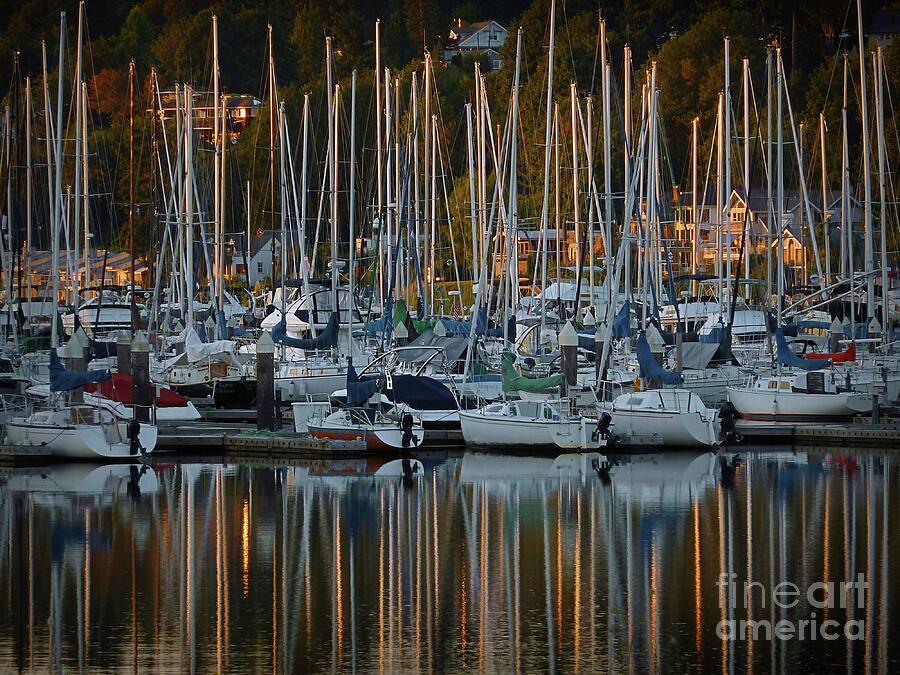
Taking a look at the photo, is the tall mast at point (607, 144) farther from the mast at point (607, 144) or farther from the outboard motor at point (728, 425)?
the outboard motor at point (728, 425)

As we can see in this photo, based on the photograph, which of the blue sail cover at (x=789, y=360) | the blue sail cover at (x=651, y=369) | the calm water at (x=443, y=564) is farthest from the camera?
the blue sail cover at (x=789, y=360)

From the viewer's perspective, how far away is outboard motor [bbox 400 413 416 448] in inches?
1591

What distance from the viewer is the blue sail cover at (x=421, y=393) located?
42.6 metres

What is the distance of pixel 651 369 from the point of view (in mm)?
42125

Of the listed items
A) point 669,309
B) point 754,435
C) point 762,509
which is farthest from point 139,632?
point 669,309

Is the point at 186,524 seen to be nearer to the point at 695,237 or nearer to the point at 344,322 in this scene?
the point at 344,322

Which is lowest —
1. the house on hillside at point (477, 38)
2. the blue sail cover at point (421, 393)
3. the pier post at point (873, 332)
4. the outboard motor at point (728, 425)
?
the outboard motor at point (728, 425)

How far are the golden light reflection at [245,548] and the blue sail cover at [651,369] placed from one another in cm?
1143

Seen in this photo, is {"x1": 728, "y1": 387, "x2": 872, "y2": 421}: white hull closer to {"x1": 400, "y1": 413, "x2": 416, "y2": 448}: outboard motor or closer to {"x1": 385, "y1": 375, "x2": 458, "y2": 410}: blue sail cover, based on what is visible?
{"x1": 385, "y1": 375, "x2": 458, "y2": 410}: blue sail cover

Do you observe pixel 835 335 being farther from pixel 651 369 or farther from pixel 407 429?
pixel 407 429

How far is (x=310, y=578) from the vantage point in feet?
88.4

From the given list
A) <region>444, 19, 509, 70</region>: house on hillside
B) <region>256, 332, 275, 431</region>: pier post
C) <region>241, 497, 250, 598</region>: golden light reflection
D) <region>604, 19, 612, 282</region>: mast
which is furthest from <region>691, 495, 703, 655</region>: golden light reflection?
<region>444, 19, 509, 70</region>: house on hillside

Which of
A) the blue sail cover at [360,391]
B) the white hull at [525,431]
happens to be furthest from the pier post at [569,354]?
the blue sail cover at [360,391]

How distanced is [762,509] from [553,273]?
190 feet
